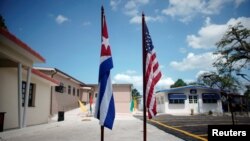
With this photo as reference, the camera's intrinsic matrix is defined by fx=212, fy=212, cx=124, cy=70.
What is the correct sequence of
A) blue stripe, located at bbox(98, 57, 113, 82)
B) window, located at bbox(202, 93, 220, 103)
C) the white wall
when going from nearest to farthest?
1. blue stripe, located at bbox(98, 57, 113, 82)
2. the white wall
3. window, located at bbox(202, 93, 220, 103)

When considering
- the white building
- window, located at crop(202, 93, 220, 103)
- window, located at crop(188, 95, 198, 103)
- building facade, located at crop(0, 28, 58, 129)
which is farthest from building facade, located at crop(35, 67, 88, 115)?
window, located at crop(202, 93, 220, 103)

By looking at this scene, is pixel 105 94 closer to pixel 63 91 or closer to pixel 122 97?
pixel 63 91

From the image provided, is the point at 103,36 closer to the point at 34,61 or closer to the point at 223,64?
the point at 34,61

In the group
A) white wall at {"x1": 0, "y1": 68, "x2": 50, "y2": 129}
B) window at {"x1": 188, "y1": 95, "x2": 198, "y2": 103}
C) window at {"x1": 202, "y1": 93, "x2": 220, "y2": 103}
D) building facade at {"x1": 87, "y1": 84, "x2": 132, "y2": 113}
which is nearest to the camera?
white wall at {"x1": 0, "y1": 68, "x2": 50, "y2": 129}

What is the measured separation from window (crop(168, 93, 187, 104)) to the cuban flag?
30592 mm

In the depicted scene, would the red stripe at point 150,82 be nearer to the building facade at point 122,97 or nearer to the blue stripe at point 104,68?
the blue stripe at point 104,68

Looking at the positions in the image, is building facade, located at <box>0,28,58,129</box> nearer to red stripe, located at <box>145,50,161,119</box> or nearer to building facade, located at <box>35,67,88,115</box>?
red stripe, located at <box>145,50,161,119</box>

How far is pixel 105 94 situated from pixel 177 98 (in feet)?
101

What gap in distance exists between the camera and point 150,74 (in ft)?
16.9

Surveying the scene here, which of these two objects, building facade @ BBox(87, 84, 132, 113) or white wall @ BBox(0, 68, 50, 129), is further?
building facade @ BBox(87, 84, 132, 113)

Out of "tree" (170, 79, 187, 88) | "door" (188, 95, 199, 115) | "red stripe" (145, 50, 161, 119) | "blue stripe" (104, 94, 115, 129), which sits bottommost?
"door" (188, 95, 199, 115)

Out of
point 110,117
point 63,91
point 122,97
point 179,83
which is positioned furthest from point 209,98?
point 179,83

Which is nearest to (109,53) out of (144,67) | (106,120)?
(144,67)

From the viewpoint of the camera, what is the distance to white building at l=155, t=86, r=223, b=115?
3372 centimetres
